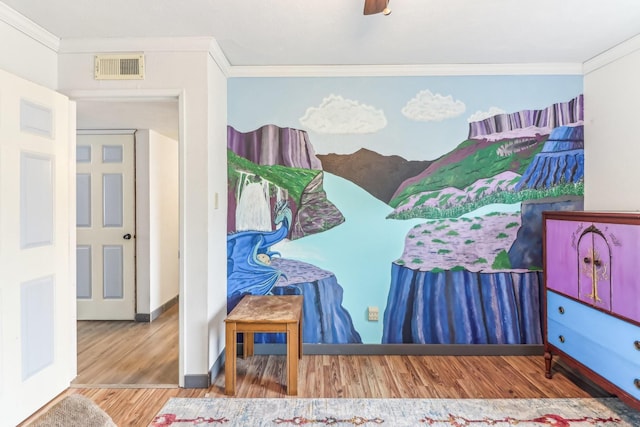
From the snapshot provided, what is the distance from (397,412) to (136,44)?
10.1 feet

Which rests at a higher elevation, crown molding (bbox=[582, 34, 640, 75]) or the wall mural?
crown molding (bbox=[582, 34, 640, 75])

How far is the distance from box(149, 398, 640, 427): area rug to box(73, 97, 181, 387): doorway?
51 cm

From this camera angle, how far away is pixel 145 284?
4.21 meters

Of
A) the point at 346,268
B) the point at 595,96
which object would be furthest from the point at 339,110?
the point at 595,96

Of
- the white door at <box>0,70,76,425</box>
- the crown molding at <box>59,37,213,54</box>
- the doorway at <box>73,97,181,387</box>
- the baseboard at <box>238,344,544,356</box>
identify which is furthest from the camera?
the baseboard at <box>238,344,544,356</box>

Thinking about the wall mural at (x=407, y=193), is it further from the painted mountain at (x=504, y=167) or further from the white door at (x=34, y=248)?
the white door at (x=34, y=248)

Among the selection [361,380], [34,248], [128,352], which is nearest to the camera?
[34,248]

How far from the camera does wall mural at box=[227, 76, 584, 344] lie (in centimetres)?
319

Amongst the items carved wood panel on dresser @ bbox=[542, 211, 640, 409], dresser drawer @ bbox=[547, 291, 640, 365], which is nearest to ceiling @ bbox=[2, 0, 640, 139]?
carved wood panel on dresser @ bbox=[542, 211, 640, 409]

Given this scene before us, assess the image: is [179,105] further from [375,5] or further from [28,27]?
[375,5]

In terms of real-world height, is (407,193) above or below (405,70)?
below

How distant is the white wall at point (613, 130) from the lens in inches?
107

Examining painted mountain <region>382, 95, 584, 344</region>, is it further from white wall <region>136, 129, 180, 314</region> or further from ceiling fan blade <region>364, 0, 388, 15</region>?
white wall <region>136, 129, 180, 314</region>

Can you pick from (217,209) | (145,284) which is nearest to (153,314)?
(145,284)
